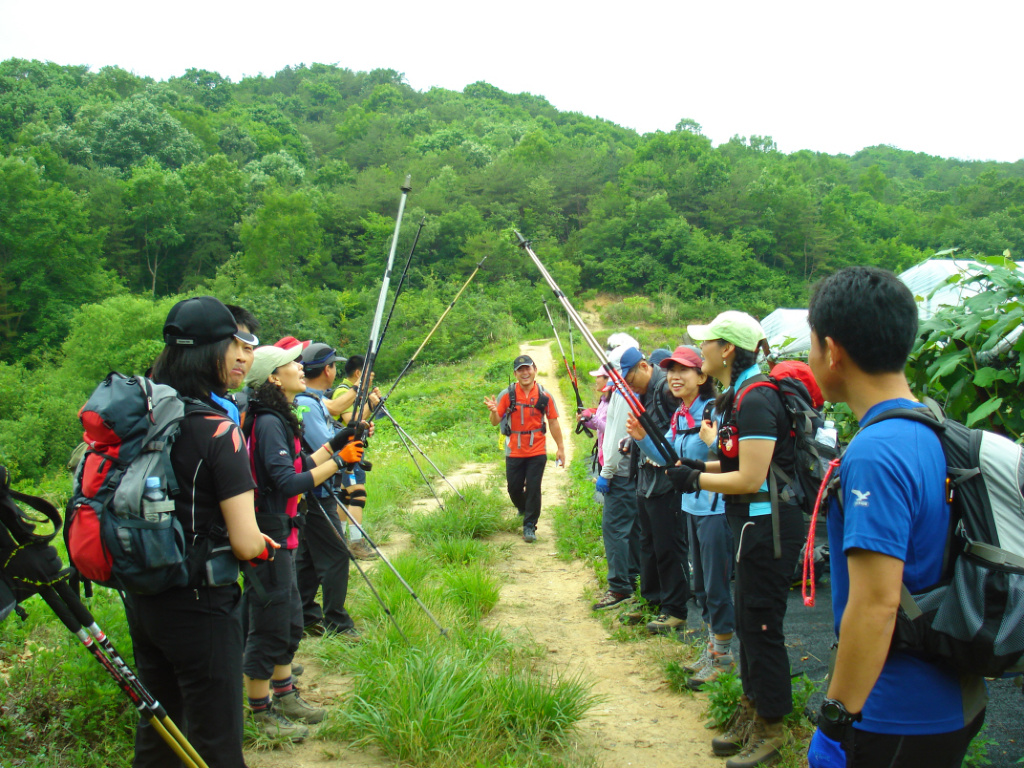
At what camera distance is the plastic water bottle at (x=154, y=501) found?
2023mm

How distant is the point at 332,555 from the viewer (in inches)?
182

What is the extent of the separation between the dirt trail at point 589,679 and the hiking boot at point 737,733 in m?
0.06

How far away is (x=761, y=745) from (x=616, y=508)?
8.09 feet

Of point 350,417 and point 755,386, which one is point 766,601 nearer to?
point 755,386

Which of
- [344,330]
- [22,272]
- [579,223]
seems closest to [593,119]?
[579,223]

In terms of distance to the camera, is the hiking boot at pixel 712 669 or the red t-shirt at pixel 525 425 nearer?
the hiking boot at pixel 712 669

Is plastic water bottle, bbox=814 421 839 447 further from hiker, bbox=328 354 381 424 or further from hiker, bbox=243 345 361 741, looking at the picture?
hiker, bbox=328 354 381 424

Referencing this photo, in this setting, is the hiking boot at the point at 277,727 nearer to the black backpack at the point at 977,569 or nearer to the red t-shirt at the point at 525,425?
the black backpack at the point at 977,569

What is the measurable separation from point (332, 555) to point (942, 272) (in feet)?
22.8

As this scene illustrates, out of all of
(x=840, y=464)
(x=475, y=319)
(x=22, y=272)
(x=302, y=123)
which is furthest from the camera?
(x=302, y=123)

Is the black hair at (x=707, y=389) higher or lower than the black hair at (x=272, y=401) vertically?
lower

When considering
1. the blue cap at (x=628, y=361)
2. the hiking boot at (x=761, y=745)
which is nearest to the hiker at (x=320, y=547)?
the blue cap at (x=628, y=361)

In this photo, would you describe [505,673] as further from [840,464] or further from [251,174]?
[251,174]

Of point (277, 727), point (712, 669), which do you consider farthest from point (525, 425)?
point (277, 727)
